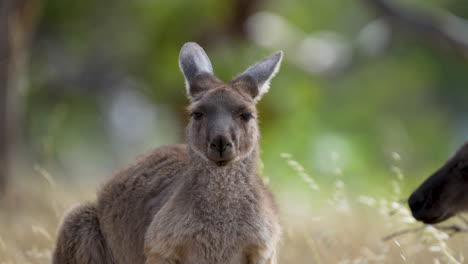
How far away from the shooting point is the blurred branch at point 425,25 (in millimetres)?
10727

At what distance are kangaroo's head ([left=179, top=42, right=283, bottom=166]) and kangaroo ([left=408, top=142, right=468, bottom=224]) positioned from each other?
1134mm

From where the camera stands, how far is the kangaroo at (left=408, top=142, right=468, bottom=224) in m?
5.05

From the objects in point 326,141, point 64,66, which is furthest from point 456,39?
point 64,66

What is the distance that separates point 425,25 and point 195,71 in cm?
588

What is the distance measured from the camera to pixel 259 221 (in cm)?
538

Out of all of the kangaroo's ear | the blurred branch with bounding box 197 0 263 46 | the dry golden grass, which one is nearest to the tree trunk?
the dry golden grass

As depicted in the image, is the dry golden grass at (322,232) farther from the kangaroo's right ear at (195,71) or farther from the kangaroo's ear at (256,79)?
the kangaroo's right ear at (195,71)

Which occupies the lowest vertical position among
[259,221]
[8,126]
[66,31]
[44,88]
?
[44,88]

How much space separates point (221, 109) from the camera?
17.8 ft

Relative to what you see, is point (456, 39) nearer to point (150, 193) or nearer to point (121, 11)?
point (150, 193)

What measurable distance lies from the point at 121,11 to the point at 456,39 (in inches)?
419

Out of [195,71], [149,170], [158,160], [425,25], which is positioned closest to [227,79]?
[425,25]

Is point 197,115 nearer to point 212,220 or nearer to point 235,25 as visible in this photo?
point 212,220

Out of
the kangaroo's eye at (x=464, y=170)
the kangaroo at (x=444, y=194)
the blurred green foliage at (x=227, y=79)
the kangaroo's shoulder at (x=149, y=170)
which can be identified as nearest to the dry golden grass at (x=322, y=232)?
the kangaroo at (x=444, y=194)
